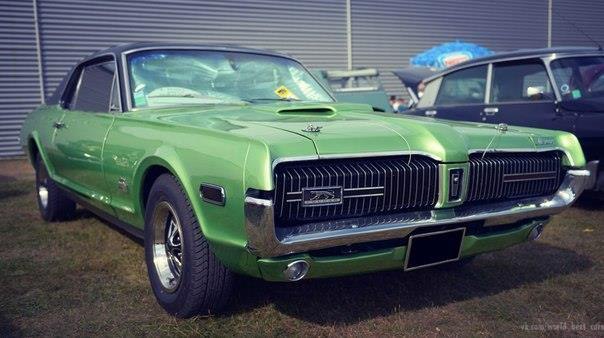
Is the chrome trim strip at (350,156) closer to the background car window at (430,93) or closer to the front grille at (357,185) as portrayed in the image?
the front grille at (357,185)

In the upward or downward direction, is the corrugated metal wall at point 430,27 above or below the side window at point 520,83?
above

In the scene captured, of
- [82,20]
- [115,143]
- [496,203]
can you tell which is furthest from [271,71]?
[82,20]

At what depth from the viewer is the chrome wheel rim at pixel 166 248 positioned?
3045 millimetres

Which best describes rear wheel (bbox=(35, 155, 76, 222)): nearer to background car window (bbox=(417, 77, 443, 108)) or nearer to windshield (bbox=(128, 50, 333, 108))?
windshield (bbox=(128, 50, 333, 108))

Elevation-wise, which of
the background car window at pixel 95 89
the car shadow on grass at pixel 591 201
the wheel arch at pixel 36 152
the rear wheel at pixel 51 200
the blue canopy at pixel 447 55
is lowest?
the car shadow on grass at pixel 591 201

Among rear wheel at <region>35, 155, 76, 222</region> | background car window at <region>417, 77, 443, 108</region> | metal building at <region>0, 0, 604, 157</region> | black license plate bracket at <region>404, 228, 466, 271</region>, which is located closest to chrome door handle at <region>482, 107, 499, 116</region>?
background car window at <region>417, 77, 443, 108</region>

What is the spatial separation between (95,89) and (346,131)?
8.44 ft

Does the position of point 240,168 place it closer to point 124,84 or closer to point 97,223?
point 124,84

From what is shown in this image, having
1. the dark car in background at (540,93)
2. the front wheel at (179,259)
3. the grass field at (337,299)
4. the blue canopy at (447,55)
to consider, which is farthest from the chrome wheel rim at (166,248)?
the blue canopy at (447,55)

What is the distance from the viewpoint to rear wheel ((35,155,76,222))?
5.11 metres

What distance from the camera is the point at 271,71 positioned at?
4234 millimetres

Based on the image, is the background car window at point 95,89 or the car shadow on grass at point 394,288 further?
the background car window at point 95,89

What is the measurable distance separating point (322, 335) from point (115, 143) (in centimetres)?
174

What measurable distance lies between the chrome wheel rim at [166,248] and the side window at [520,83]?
3.94 m
